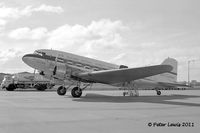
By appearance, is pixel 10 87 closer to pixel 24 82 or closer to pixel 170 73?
pixel 24 82

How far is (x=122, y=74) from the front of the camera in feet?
60.2

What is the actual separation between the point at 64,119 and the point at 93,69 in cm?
1292

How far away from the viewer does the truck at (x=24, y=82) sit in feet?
115

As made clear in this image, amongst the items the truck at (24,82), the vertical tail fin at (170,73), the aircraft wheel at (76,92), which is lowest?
the aircraft wheel at (76,92)

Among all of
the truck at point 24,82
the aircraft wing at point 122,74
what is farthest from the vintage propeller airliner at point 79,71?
the truck at point 24,82

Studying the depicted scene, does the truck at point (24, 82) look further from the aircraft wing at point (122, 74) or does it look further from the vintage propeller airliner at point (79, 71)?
the aircraft wing at point (122, 74)

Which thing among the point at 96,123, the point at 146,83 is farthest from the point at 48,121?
the point at 146,83

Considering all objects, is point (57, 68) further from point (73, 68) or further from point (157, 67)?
point (157, 67)

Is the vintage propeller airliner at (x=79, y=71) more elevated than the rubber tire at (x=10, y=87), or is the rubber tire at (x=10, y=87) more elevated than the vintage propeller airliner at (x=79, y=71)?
the vintage propeller airliner at (x=79, y=71)

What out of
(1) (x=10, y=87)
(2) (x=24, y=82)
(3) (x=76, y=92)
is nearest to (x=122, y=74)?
(3) (x=76, y=92)

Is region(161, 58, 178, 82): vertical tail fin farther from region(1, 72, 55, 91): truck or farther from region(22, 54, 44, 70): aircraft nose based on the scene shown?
region(1, 72, 55, 91): truck

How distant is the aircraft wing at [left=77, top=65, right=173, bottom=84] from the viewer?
16.7m

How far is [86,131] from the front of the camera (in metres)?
6.72

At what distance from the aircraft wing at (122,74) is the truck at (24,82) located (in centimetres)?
1691
